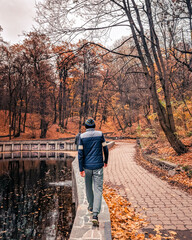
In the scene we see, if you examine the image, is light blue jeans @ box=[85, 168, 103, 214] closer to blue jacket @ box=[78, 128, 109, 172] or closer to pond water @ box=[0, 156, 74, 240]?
blue jacket @ box=[78, 128, 109, 172]

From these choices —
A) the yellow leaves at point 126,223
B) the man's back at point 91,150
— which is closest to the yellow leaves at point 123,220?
the yellow leaves at point 126,223

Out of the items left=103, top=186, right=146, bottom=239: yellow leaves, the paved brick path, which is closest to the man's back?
left=103, top=186, right=146, bottom=239: yellow leaves

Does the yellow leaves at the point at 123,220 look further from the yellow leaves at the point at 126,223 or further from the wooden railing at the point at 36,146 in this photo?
the wooden railing at the point at 36,146

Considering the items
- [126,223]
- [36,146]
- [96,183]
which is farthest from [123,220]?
[36,146]

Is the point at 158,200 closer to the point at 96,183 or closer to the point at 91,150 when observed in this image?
the point at 96,183

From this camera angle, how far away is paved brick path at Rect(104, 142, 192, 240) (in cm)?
448

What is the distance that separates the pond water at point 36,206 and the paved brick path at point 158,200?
249cm

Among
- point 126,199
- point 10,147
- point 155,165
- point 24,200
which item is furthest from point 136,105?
point 126,199

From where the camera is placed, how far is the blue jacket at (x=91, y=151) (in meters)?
4.17

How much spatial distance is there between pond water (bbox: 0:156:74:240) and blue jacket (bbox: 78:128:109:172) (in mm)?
4359

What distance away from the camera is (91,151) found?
4.20 m

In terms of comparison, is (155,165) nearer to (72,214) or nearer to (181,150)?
(181,150)

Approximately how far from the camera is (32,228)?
7.92 m

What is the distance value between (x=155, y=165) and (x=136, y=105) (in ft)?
96.7
